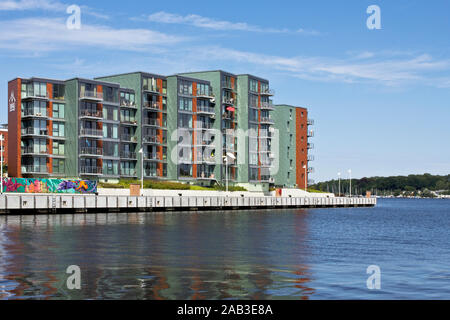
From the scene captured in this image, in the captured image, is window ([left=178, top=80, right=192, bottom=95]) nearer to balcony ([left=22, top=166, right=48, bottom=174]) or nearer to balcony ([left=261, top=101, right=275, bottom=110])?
balcony ([left=261, top=101, right=275, bottom=110])

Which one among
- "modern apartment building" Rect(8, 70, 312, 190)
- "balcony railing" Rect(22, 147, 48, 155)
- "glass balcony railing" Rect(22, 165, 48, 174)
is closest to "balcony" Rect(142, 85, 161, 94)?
"modern apartment building" Rect(8, 70, 312, 190)

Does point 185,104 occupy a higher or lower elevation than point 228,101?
lower

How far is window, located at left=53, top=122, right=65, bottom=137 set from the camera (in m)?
101

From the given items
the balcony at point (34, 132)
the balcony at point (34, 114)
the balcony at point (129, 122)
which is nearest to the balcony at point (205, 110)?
the balcony at point (129, 122)

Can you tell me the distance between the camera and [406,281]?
22.9 m

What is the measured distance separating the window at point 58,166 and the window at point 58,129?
430 cm

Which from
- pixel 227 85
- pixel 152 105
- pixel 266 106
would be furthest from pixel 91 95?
pixel 266 106

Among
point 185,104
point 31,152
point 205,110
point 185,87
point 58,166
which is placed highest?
point 185,87

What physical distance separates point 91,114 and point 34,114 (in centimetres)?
929

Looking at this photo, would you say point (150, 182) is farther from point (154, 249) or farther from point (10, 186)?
point (154, 249)

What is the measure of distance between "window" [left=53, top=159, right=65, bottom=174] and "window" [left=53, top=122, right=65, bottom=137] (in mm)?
4296

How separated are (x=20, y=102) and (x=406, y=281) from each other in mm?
86947

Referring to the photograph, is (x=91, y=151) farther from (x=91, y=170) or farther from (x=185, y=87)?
(x=185, y=87)

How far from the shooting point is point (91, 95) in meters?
102
